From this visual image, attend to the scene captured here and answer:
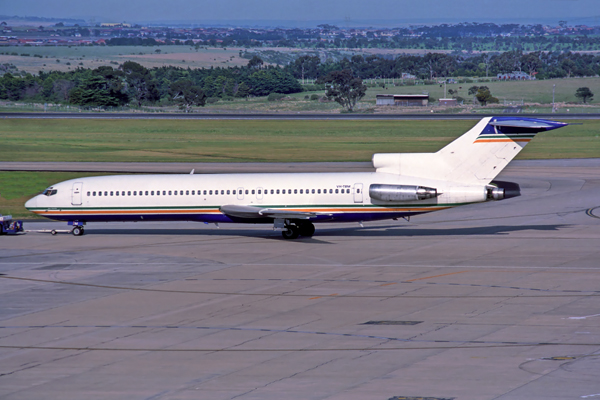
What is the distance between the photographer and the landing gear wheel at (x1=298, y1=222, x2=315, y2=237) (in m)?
38.5

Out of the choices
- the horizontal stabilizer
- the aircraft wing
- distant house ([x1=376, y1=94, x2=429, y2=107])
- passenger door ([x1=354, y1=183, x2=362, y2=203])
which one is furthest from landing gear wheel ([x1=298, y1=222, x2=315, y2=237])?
distant house ([x1=376, y1=94, x2=429, y2=107])

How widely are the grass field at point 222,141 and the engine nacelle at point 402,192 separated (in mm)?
27484

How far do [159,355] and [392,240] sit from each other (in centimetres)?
1981

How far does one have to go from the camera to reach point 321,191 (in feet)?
121

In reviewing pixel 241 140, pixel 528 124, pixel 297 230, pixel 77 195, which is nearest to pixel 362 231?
pixel 297 230

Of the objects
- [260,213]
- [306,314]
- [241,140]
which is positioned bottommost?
[306,314]

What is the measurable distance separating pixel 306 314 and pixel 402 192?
13.6m

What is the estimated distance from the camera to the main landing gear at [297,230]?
37.8m

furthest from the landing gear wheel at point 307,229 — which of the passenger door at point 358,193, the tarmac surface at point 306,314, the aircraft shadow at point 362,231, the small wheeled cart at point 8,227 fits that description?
the small wheeled cart at point 8,227

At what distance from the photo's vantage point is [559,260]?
31422 mm

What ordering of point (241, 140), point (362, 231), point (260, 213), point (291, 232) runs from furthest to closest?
1. point (241, 140)
2. point (362, 231)
3. point (291, 232)
4. point (260, 213)

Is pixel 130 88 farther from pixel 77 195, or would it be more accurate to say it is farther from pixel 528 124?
pixel 528 124

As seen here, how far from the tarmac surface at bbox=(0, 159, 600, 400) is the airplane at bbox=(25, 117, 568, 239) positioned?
4.73 feet

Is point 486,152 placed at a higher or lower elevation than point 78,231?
higher
